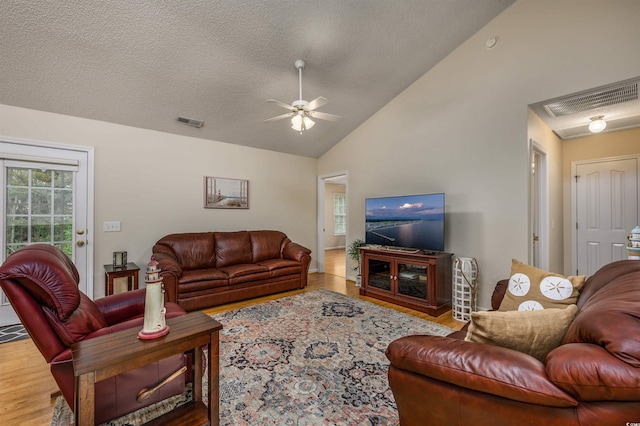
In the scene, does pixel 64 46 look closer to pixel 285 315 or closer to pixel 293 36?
pixel 293 36

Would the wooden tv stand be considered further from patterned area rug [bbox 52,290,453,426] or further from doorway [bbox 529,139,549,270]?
doorway [bbox 529,139,549,270]

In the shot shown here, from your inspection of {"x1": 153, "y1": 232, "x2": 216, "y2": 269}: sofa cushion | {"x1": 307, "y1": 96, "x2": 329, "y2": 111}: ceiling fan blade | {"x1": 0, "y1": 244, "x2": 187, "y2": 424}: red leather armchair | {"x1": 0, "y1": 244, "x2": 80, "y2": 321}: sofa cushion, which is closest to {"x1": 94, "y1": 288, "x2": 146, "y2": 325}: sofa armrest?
{"x1": 0, "y1": 244, "x2": 187, "y2": 424}: red leather armchair

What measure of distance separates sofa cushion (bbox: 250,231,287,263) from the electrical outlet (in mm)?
1898

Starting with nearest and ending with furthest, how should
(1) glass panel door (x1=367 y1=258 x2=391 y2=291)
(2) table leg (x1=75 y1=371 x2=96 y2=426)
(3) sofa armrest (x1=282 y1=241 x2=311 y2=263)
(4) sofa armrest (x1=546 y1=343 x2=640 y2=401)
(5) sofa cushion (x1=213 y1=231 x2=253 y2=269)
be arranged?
(4) sofa armrest (x1=546 y1=343 x2=640 y2=401) < (2) table leg (x1=75 y1=371 x2=96 y2=426) < (1) glass panel door (x1=367 y1=258 x2=391 y2=291) < (5) sofa cushion (x1=213 y1=231 x2=253 y2=269) < (3) sofa armrest (x1=282 y1=241 x2=311 y2=263)

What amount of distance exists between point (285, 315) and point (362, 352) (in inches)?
45.8

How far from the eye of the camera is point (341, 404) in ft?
5.66

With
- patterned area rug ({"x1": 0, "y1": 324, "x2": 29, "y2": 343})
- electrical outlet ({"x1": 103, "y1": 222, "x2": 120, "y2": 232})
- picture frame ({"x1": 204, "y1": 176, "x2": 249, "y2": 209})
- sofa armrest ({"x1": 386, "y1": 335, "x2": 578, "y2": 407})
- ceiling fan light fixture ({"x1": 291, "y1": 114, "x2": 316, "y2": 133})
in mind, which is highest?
ceiling fan light fixture ({"x1": 291, "y1": 114, "x2": 316, "y2": 133})

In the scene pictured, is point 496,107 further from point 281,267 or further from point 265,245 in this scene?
point 265,245

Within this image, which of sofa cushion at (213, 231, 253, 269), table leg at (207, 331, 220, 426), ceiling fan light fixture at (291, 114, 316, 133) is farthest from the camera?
sofa cushion at (213, 231, 253, 269)

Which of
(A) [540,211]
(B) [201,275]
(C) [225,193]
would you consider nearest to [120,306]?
(B) [201,275]

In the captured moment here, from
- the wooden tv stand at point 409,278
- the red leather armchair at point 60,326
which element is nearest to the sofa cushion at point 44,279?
the red leather armchair at point 60,326

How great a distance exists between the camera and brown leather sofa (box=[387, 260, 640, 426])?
740mm

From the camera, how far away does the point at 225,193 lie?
4648 mm

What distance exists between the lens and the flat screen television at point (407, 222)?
3.42 metres
